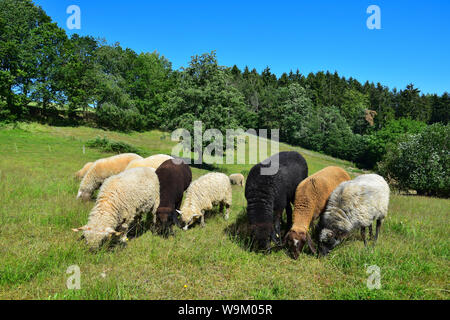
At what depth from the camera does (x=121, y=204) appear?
637cm

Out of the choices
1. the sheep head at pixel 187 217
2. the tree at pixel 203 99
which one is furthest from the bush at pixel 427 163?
the sheep head at pixel 187 217

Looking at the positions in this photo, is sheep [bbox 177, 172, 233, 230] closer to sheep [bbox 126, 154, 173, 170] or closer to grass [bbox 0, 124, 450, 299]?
grass [bbox 0, 124, 450, 299]

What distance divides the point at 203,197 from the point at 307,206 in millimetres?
3663

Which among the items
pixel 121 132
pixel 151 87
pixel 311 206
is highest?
pixel 151 87

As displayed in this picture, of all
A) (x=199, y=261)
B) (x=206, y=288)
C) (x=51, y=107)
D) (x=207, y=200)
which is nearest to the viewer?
(x=206, y=288)

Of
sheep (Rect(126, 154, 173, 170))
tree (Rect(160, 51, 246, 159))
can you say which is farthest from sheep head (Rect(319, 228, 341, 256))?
tree (Rect(160, 51, 246, 159))

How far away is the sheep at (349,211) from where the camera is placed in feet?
19.0

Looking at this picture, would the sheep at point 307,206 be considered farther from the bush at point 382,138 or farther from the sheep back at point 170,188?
the bush at point 382,138

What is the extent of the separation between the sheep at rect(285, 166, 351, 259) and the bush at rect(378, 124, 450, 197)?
981 inches

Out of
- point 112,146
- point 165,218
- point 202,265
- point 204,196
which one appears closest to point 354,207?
point 202,265

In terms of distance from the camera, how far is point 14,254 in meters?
4.82
